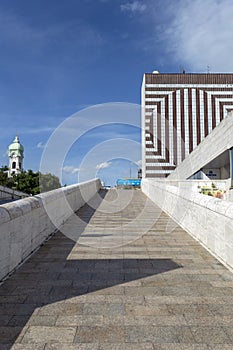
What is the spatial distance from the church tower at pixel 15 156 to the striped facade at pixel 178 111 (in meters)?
47.6

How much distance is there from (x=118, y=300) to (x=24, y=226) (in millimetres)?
2517

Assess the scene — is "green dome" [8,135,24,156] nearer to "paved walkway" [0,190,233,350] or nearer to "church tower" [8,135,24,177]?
"church tower" [8,135,24,177]

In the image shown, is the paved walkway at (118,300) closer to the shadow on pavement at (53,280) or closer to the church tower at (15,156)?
the shadow on pavement at (53,280)

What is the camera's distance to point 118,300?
12.7 ft

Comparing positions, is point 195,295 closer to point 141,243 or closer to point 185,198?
point 141,243

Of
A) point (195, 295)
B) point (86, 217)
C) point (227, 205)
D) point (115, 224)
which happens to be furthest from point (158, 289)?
point (86, 217)

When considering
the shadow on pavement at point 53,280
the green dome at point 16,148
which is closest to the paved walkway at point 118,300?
the shadow on pavement at point 53,280

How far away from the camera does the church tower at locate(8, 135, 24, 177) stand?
115 meters

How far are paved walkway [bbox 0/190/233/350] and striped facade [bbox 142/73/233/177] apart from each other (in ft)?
272

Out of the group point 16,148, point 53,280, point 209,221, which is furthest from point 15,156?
point 53,280

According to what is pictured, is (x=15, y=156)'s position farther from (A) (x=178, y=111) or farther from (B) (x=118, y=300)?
(B) (x=118, y=300)

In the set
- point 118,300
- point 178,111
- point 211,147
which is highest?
point 178,111

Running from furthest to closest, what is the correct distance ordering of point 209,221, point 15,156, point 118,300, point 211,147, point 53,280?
point 15,156 → point 211,147 → point 209,221 → point 53,280 → point 118,300

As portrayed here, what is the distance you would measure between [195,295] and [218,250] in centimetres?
200
